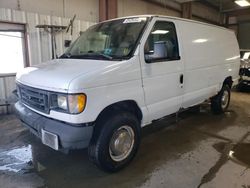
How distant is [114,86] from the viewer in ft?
8.57

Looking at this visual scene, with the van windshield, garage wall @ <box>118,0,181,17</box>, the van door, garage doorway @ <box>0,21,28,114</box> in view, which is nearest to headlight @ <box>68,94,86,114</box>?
the van windshield

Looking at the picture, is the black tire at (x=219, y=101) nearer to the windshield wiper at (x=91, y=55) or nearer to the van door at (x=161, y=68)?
the van door at (x=161, y=68)

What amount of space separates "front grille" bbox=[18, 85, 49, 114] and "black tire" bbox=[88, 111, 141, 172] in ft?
2.13

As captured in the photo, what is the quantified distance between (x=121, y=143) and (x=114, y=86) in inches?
31.2

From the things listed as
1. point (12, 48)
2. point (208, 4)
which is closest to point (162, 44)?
point (12, 48)

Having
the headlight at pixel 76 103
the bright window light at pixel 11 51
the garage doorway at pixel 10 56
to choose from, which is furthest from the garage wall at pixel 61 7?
the headlight at pixel 76 103

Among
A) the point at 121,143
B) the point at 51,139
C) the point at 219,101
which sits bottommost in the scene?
the point at 121,143

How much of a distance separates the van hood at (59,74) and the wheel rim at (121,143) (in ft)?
2.80

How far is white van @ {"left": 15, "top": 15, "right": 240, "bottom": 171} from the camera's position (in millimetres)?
2404

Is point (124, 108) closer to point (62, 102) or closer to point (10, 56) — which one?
point (62, 102)

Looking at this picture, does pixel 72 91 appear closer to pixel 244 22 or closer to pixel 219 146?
pixel 219 146

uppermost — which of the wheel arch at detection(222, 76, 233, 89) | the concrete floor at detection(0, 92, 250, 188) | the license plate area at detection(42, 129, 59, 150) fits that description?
the wheel arch at detection(222, 76, 233, 89)

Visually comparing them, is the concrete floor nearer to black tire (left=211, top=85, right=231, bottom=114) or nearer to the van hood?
black tire (left=211, top=85, right=231, bottom=114)

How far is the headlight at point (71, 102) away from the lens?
7.63 feet
